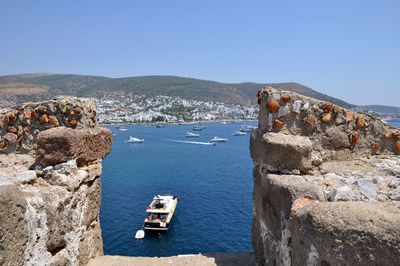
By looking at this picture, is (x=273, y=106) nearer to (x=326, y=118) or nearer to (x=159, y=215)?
(x=326, y=118)

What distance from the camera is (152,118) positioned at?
13000cm

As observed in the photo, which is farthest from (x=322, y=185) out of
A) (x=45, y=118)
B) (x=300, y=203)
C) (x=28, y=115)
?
(x=28, y=115)

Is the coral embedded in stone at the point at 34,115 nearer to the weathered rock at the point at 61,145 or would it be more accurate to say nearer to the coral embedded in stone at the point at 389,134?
the weathered rock at the point at 61,145

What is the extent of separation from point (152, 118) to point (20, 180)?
5026 inches

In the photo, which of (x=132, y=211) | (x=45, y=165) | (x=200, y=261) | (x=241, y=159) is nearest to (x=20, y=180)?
(x=45, y=165)

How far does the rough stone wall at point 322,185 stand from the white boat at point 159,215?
16.6 m

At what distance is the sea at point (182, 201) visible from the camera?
1870 cm

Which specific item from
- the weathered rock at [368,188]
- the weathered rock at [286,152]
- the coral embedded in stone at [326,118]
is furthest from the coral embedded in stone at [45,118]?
the weathered rock at [368,188]

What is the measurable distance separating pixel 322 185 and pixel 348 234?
1.29 metres

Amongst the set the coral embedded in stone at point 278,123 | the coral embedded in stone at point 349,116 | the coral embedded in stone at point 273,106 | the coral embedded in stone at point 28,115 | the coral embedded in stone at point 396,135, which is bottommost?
the coral embedded in stone at point 28,115

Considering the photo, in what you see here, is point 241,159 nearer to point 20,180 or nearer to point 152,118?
point 20,180

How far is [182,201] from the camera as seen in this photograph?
26.8 m

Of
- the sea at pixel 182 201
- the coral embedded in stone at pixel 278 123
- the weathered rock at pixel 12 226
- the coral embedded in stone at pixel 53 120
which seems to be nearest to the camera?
the weathered rock at pixel 12 226

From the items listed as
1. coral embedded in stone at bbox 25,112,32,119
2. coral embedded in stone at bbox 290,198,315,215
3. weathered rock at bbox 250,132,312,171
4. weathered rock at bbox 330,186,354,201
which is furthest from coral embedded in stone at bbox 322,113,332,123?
coral embedded in stone at bbox 25,112,32,119
